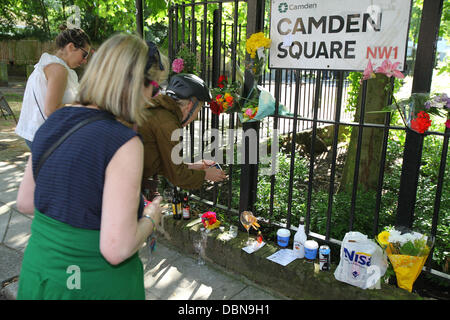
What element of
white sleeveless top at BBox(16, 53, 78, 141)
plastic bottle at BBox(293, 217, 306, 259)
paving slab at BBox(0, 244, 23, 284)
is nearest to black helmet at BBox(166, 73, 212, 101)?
white sleeveless top at BBox(16, 53, 78, 141)

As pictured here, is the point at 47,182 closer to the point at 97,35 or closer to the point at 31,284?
the point at 31,284

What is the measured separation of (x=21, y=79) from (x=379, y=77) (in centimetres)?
2328

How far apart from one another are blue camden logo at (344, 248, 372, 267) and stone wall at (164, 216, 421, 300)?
210 millimetres

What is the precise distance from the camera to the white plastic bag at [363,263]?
271cm

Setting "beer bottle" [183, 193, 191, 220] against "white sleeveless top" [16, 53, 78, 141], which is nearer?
"white sleeveless top" [16, 53, 78, 141]

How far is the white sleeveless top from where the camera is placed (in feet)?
10.8

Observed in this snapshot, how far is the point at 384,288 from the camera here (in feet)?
9.02

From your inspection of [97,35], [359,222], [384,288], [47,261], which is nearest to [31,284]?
[47,261]

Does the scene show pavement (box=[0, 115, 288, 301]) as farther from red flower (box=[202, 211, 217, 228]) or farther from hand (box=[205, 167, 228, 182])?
hand (box=[205, 167, 228, 182])

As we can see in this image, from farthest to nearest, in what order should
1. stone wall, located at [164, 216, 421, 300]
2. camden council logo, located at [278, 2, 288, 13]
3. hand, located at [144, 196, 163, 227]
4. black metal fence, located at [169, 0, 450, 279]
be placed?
camden council logo, located at [278, 2, 288, 13] → black metal fence, located at [169, 0, 450, 279] → stone wall, located at [164, 216, 421, 300] → hand, located at [144, 196, 163, 227]

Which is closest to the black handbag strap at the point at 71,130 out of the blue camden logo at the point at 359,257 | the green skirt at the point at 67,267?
the green skirt at the point at 67,267

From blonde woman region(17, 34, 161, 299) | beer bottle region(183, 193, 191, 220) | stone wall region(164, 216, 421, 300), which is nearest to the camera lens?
blonde woman region(17, 34, 161, 299)

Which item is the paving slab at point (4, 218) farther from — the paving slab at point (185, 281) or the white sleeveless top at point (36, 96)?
the paving slab at point (185, 281)

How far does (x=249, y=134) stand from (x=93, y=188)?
2134mm
